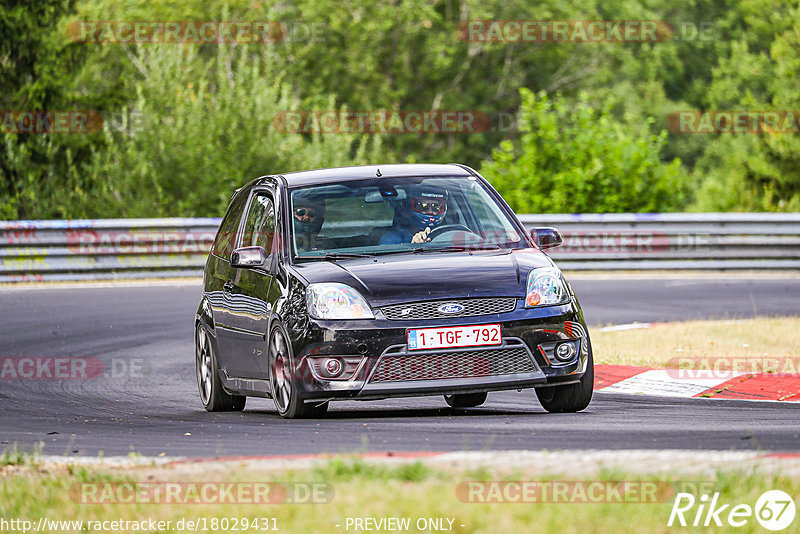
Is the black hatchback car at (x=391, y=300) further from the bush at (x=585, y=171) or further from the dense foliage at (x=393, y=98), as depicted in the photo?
the bush at (x=585, y=171)

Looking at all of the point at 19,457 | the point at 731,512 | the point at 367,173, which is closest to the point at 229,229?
the point at 367,173

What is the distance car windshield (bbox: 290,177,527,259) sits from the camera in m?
9.21

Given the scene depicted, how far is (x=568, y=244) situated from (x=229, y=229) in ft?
41.1

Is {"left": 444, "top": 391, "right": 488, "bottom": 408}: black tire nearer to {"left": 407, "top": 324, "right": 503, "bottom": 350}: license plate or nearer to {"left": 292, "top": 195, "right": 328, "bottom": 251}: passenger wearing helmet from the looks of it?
{"left": 292, "top": 195, "right": 328, "bottom": 251}: passenger wearing helmet

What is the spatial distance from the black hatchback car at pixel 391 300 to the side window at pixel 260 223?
22 millimetres

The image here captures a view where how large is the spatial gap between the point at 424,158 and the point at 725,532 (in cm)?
4972

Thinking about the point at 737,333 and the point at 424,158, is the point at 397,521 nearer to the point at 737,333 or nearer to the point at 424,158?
the point at 737,333

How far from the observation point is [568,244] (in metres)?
22.6

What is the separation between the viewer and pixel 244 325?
31.2 feet

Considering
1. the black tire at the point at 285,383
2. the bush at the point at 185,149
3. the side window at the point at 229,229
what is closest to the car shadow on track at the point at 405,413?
the black tire at the point at 285,383

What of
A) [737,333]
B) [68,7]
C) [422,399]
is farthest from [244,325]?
[68,7]

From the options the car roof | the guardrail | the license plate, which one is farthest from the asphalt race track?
the guardrail

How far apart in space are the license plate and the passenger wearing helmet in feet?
4.08

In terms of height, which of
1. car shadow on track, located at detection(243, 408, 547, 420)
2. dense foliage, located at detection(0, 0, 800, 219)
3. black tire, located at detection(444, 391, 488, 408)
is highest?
car shadow on track, located at detection(243, 408, 547, 420)
